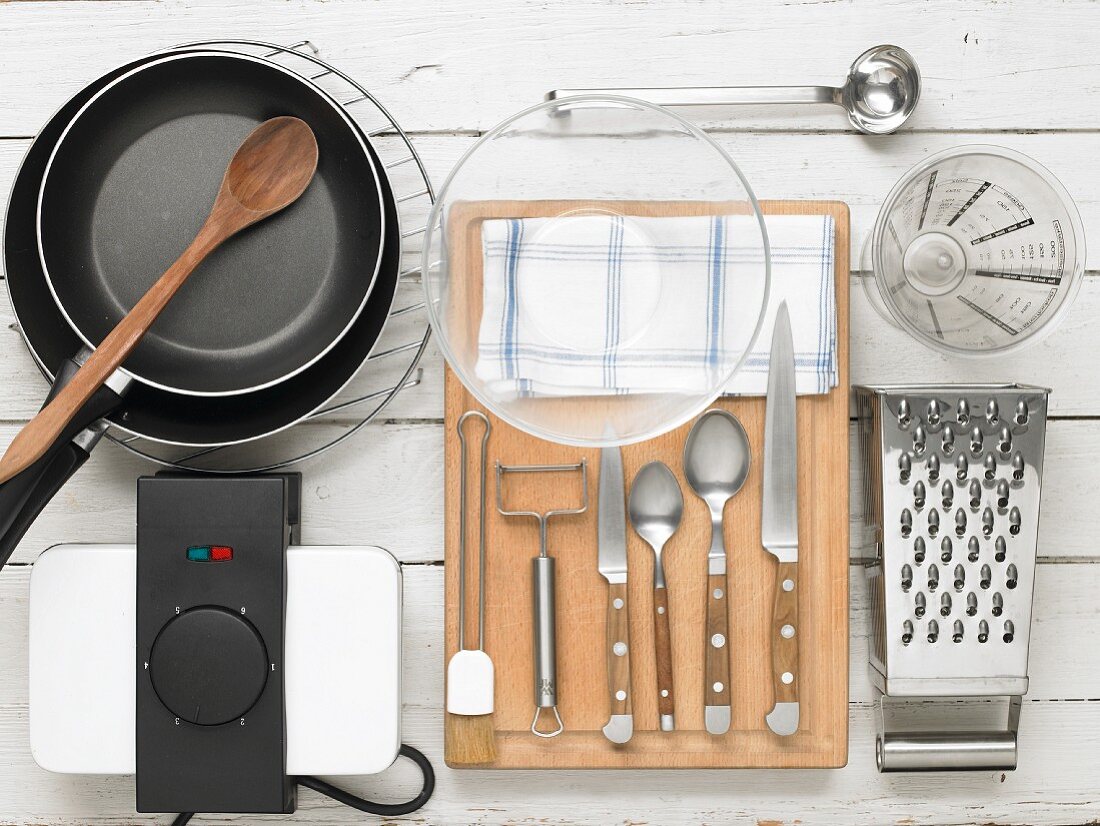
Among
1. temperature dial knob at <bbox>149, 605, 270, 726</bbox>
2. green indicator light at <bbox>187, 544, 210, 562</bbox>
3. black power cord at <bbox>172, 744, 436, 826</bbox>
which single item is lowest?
black power cord at <bbox>172, 744, 436, 826</bbox>

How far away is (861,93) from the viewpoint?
689 mm

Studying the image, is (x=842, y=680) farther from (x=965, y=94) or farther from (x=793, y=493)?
(x=965, y=94)

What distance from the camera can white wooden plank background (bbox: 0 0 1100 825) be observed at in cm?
70

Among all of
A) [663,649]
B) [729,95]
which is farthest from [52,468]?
[729,95]

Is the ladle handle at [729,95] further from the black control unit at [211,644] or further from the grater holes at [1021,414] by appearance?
the black control unit at [211,644]

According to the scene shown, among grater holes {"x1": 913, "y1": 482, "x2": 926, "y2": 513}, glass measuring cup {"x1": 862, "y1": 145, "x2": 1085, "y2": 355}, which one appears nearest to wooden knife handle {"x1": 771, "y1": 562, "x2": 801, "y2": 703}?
grater holes {"x1": 913, "y1": 482, "x2": 926, "y2": 513}

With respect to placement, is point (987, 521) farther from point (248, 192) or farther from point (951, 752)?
point (248, 192)

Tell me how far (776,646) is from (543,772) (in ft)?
0.73

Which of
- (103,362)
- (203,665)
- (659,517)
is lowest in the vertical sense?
(203,665)

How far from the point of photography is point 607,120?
65 cm

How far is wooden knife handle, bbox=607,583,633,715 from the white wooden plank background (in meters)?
0.15

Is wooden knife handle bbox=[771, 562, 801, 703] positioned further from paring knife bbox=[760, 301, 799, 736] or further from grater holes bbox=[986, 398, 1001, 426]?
grater holes bbox=[986, 398, 1001, 426]

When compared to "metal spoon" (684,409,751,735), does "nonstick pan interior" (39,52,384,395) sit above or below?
above

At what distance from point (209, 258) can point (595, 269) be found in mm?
295
